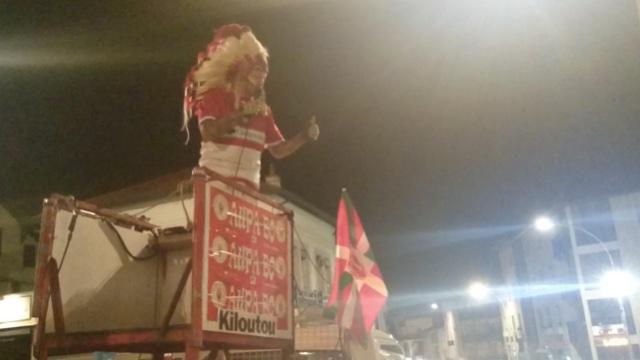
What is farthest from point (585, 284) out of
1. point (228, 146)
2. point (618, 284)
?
point (228, 146)

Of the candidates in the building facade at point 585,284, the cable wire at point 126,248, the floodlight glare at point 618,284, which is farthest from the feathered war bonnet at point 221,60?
the floodlight glare at point 618,284

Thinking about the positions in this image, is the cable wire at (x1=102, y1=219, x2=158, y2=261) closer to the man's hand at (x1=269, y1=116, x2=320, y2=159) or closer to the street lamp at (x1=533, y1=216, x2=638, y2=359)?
the man's hand at (x1=269, y1=116, x2=320, y2=159)

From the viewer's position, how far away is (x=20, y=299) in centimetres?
1658

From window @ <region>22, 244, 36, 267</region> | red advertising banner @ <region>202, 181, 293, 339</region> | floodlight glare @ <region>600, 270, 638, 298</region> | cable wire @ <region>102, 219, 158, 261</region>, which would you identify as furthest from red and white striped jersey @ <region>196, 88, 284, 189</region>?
floodlight glare @ <region>600, 270, 638, 298</region>

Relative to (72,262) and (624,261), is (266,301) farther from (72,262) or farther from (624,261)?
(624,261)

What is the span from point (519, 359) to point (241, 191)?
2326 inches

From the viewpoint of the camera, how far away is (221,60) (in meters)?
5.16

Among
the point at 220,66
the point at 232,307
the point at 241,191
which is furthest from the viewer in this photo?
the point at 220,66

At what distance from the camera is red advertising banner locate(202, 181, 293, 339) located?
12.5 ft

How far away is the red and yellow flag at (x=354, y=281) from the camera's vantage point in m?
6.00

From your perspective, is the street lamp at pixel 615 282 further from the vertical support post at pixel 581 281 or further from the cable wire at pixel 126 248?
the cable wire at pixel 126 248

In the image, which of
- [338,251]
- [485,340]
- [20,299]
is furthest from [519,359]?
[338,251]

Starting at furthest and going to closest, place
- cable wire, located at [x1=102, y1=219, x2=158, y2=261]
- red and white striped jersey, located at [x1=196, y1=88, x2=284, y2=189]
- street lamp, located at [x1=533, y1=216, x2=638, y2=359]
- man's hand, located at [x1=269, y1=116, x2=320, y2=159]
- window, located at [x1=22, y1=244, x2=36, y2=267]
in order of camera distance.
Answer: street lamp, located at [x1=533, y1=216, x2=638, y2=359] → window, located at [x1=22, y1=244, x2=36, y2=267] → man's hand, located at [x1=269, y1=116, x2=320, y2=159] → red and white striped jersey, located at [x1=196, y1=88, x2=284, y2=189] → cable wire, located at [x1=102, y1=219, x2=158, y2=261]

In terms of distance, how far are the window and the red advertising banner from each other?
26.5 metres
